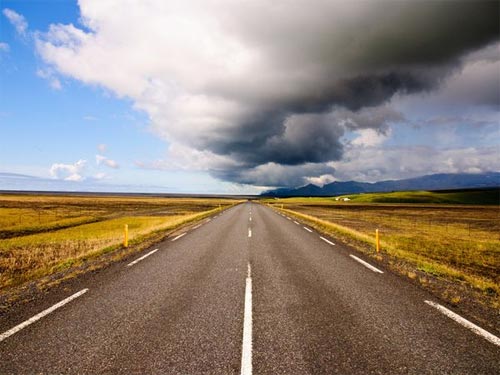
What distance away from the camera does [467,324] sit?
4.98 metres

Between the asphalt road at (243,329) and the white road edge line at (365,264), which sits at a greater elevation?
the asphalt road at (243,329)

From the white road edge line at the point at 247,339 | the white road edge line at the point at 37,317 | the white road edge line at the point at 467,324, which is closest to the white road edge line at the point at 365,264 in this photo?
the white road edge line at the point at 467,324

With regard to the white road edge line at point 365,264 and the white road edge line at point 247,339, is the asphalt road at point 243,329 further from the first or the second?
the white road edge line at point 365,264

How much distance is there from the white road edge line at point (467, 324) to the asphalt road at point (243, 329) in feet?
0.31

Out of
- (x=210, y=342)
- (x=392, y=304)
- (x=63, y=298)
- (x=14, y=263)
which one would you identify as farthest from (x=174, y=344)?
(x=14, y=263)

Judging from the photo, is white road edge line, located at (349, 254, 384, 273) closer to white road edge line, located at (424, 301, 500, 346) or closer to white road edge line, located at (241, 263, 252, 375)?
white road edge line, located at (424, 301, 500, 346)

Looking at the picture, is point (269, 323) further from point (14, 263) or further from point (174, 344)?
point (14, 263)

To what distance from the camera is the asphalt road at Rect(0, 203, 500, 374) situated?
3.80 meters

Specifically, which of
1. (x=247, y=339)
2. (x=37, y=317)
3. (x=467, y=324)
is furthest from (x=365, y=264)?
(x=37, y=317)

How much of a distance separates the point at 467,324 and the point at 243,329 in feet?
12.8

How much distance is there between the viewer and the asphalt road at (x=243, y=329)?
3.80 meters

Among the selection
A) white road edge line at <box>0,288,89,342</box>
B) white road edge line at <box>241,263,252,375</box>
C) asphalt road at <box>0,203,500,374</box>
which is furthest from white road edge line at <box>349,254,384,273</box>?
white road edge line at <box>0,288,89,342</box>

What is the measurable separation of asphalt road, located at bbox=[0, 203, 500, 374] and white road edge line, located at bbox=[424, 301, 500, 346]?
9 cm

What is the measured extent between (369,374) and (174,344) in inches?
107
